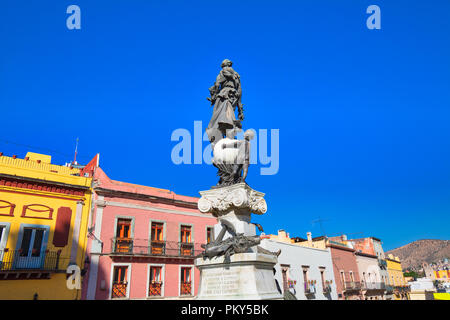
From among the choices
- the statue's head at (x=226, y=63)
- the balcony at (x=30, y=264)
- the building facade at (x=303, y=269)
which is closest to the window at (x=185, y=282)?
the building facade at (x=303, y=269)

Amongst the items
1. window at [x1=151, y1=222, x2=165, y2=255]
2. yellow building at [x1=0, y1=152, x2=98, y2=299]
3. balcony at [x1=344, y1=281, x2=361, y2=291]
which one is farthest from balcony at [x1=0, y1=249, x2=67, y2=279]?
balcony at [x1=344, y1=281, x2=361, y2=291]

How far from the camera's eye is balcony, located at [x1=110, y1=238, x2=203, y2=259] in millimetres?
21828

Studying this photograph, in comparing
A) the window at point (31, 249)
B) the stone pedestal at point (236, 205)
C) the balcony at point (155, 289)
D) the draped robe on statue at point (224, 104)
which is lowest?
the balcony at point (155, 289)

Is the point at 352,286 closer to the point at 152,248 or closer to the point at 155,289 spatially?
the point at 155,289

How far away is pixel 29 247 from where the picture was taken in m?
18.8

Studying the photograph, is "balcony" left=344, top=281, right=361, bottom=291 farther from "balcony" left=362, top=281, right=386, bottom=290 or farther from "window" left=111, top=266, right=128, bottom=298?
"window" left=111, top=266, right=128, bottom=298

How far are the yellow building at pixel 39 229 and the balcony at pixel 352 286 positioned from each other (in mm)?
29391

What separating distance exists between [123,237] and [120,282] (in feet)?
10.3

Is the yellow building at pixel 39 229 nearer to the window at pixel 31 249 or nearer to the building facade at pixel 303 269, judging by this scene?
the window at pixel 31 249

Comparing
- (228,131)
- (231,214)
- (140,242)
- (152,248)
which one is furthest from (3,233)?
(231,214)

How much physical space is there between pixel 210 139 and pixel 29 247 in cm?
1816

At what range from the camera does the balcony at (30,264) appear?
57.2 ft

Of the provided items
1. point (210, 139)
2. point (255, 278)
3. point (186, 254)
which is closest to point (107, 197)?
point (186, 254)

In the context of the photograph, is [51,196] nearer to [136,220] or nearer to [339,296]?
[136,220]
